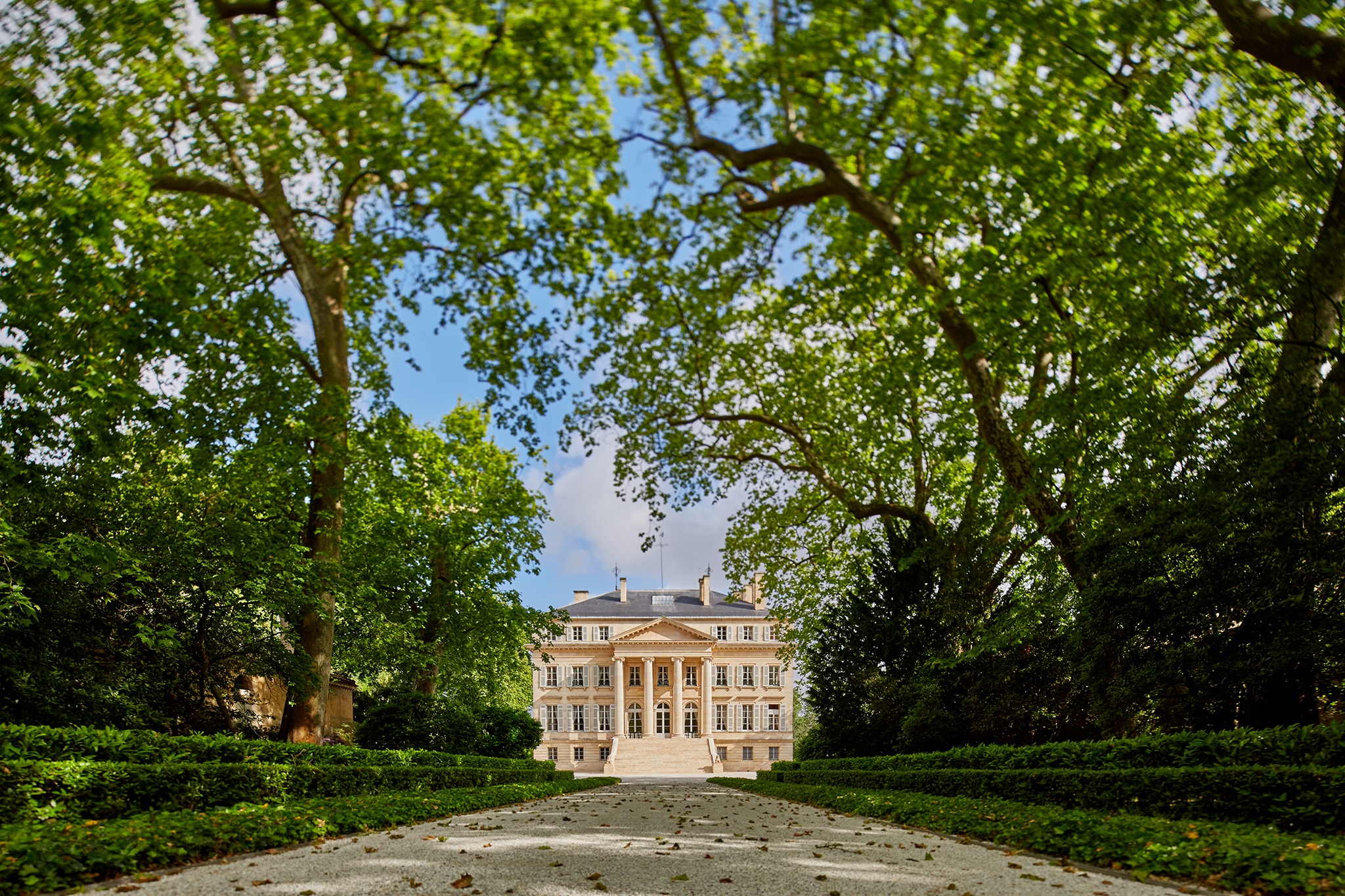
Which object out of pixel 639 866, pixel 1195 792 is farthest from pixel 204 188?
pixel 1195 792

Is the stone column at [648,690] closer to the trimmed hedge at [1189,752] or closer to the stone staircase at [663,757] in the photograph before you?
the stone staircase at [663,757]

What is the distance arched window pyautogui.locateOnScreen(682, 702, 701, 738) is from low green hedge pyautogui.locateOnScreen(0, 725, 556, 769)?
48075 mm

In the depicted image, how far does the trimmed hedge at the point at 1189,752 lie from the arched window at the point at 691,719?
48.7 metres

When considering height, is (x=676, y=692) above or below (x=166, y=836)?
below

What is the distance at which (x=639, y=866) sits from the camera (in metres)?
6.77

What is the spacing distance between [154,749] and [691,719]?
53.6m

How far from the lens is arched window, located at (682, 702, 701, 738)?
6141 cm

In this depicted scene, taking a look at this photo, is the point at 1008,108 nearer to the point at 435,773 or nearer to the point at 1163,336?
the point at 1163,336

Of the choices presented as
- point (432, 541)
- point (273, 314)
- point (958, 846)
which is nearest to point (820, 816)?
point (958, 846)

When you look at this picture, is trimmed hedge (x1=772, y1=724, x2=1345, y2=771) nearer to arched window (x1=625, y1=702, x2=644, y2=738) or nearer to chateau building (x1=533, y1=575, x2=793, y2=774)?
chateau building (x1=533, y1=575, x2=793, y2=774)

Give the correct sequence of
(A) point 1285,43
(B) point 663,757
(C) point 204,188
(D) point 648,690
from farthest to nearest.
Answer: (D) point 648,690, (B) point 663,757, (C) point 204,188, (A) point 1285,43

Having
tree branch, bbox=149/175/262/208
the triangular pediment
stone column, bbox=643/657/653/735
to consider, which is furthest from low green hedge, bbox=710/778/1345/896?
stone column, bbox=643/657/653/735

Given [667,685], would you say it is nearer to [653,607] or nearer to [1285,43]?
[653,607]

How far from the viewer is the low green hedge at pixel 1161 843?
5.61 metres
